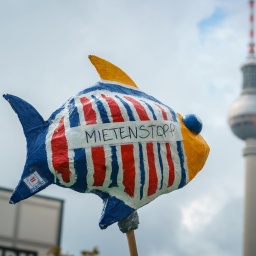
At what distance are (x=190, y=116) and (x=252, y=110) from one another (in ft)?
280

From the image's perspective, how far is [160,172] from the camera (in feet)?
28.7

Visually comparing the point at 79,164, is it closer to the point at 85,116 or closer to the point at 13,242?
the point at 85,116

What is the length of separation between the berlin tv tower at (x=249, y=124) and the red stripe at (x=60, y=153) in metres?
83.3

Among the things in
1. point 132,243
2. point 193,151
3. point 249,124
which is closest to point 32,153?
point 132,243

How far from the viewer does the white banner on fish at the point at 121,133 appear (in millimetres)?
8500

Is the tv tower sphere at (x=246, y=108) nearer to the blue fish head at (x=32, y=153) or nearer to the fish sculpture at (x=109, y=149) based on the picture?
the fish sculpture at (x=109, y=149)

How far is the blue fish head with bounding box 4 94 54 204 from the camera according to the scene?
27.5 feet

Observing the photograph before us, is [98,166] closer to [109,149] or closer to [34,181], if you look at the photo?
[109,149]

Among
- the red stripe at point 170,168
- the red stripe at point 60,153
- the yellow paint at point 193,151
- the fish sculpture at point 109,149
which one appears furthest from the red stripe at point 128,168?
the yellow paint at point 193,151

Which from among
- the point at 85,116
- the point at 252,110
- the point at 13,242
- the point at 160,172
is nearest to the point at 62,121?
the point at 85,116

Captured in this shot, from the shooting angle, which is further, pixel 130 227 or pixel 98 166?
pixel 130 227

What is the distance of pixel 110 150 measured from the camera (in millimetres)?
8531

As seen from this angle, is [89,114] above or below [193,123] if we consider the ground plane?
below

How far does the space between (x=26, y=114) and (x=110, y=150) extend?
Answer: 841 mm
